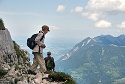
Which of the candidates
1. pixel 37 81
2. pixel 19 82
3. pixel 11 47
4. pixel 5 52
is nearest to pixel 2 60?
pixel 5 52

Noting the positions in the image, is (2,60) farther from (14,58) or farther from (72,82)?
(72,82)

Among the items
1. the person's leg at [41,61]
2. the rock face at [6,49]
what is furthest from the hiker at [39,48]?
the rock face at [6,49]

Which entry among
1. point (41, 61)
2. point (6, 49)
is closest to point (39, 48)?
point (41, 61)

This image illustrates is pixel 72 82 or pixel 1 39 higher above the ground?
pixel 1 39

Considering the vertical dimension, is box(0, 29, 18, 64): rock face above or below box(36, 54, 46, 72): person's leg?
above

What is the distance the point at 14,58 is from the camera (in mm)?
21734

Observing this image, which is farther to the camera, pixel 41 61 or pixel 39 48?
pixel 41 61

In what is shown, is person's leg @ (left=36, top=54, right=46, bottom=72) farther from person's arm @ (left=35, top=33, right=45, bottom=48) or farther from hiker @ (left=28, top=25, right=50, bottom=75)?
person's arm @ (left=35, top=33, right=45, bottom=48)

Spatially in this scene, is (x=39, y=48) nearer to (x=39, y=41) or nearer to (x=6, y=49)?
(x=39, y=41)

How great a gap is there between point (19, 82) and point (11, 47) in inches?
408

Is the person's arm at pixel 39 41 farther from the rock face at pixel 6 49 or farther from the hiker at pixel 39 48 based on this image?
the rock face at pixel 6 49

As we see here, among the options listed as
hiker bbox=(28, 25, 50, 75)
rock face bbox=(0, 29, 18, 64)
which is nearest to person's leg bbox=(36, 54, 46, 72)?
hiker bbox=(28, 25, 50, 75)

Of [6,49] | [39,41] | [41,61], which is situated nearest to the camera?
[39,41]

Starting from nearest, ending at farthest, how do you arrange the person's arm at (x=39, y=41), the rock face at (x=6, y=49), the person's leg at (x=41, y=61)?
the person's arm at (x=39, y=41) < the person's leg at (x=41, y=61) < the rock face at (x=6, y=49)
